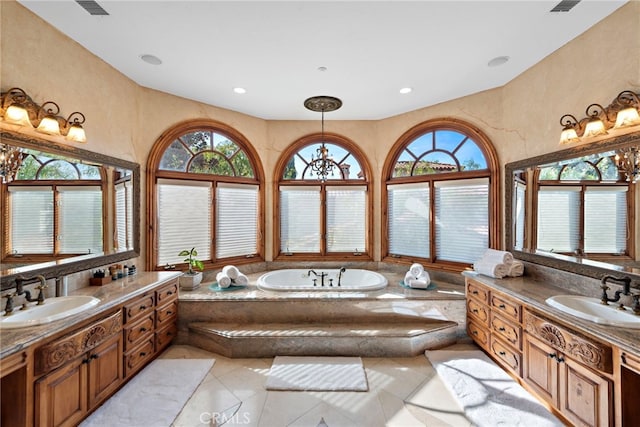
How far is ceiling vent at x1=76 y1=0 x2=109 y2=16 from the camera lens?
1860mm

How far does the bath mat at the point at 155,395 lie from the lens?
1854 mm

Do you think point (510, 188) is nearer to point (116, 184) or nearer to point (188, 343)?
point (188, 343)

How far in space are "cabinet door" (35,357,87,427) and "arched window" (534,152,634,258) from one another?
3.86m

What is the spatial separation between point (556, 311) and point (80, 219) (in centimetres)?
379

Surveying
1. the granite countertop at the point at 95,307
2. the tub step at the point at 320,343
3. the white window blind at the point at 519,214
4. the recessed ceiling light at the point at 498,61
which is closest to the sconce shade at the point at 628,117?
the white window blind at the point at 519,214

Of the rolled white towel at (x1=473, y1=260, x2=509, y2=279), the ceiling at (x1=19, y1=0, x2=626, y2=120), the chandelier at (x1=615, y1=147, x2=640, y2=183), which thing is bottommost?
the rolled white towel at (x1=473, y1=260, x2=509, y2=279)

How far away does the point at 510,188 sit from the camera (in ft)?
9.78

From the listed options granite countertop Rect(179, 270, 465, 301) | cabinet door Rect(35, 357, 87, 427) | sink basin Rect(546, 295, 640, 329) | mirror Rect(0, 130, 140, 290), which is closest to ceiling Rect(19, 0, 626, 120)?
mirror Rect(0, 130, 140, 290)

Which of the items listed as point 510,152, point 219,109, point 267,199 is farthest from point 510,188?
point 219,109

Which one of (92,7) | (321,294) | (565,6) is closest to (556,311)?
(321,294)

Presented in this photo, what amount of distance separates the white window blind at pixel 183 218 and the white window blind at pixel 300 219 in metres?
1.08

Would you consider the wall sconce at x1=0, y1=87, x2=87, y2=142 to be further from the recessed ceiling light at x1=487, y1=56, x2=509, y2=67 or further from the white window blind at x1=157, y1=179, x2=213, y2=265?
the recessed ceiling light at x1=487, y1=56, x2=509, y2=67

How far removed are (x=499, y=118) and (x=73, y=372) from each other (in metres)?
4.58

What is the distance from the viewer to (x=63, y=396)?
165cm
